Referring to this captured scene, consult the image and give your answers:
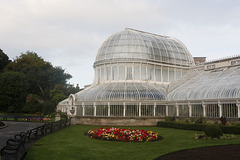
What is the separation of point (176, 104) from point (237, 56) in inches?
456

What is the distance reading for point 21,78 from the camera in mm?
57219

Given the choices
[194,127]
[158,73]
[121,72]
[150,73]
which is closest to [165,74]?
[158,73]

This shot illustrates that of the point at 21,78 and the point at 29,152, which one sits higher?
the point at 21,78

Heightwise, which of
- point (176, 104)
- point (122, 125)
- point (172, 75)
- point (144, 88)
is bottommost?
point (122, 125)

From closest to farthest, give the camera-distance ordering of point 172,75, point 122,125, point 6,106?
point 122,125 < point 172,75 < point 6,106

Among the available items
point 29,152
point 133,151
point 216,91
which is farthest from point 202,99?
point 29,152

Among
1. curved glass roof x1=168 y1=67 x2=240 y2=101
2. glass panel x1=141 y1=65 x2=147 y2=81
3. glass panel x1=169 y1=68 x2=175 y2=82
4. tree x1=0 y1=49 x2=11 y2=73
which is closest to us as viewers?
curved glass roof x1=168 y1=67 x2=240 y2=101

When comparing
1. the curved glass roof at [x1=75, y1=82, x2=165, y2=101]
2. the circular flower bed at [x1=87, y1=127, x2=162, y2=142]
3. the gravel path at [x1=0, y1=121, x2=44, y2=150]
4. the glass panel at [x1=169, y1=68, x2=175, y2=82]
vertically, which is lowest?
the gravel path at [x1=0, y1=121, x2=44, y2=150]

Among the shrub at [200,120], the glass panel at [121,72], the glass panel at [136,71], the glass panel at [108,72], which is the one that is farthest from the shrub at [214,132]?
the glass panel at [108,72]

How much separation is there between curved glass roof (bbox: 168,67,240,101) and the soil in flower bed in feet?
42.3

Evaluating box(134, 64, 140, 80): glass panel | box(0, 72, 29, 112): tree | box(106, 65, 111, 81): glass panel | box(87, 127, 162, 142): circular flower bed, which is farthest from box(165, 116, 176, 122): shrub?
box(0, 72, 29, 112): tree

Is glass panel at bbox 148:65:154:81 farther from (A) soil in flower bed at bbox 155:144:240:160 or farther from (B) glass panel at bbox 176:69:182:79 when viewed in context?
(A) soil in flower bed at bbox 155:144:240:160

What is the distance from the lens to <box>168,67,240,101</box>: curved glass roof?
88.1 ft

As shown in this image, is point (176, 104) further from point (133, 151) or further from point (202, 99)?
point (133, 151)
